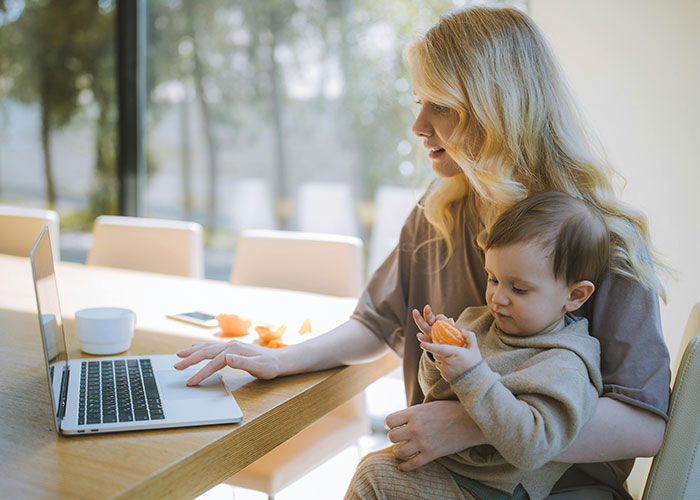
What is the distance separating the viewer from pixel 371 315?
162cm

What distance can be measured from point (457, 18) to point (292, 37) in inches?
89.7

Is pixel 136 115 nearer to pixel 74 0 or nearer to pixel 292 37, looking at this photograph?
pixel 74 0

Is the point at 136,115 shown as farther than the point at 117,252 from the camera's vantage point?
Yes

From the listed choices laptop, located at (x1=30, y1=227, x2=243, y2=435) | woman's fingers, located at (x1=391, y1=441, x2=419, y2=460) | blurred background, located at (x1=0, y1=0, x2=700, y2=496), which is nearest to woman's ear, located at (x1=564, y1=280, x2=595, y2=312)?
woman's fingers, located at (x1=391, y1=441, x2=419, y2=460)

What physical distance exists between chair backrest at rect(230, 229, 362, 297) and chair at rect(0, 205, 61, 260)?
953 millimetres

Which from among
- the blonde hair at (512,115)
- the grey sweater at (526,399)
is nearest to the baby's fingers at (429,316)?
the grey sweater at (526,399)

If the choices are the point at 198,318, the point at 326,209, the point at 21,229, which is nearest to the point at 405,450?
the point at 198,318

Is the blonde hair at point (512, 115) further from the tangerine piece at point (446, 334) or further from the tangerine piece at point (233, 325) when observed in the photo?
the tangerine piece at point (233, 325)

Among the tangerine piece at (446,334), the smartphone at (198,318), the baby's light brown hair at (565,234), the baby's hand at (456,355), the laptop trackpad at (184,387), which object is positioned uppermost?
the baby's light brown hair at (565,234)

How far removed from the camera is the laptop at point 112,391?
105 cm

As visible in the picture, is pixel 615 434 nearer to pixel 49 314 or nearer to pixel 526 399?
pixel 526 399

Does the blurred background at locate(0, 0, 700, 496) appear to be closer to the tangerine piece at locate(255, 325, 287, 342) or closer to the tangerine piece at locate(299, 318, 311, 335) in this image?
the tangerine piece at locate(299, 318, 311, 335)

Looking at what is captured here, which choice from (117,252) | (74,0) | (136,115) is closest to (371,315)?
(117,252)

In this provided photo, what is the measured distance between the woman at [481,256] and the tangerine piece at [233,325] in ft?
0.89
